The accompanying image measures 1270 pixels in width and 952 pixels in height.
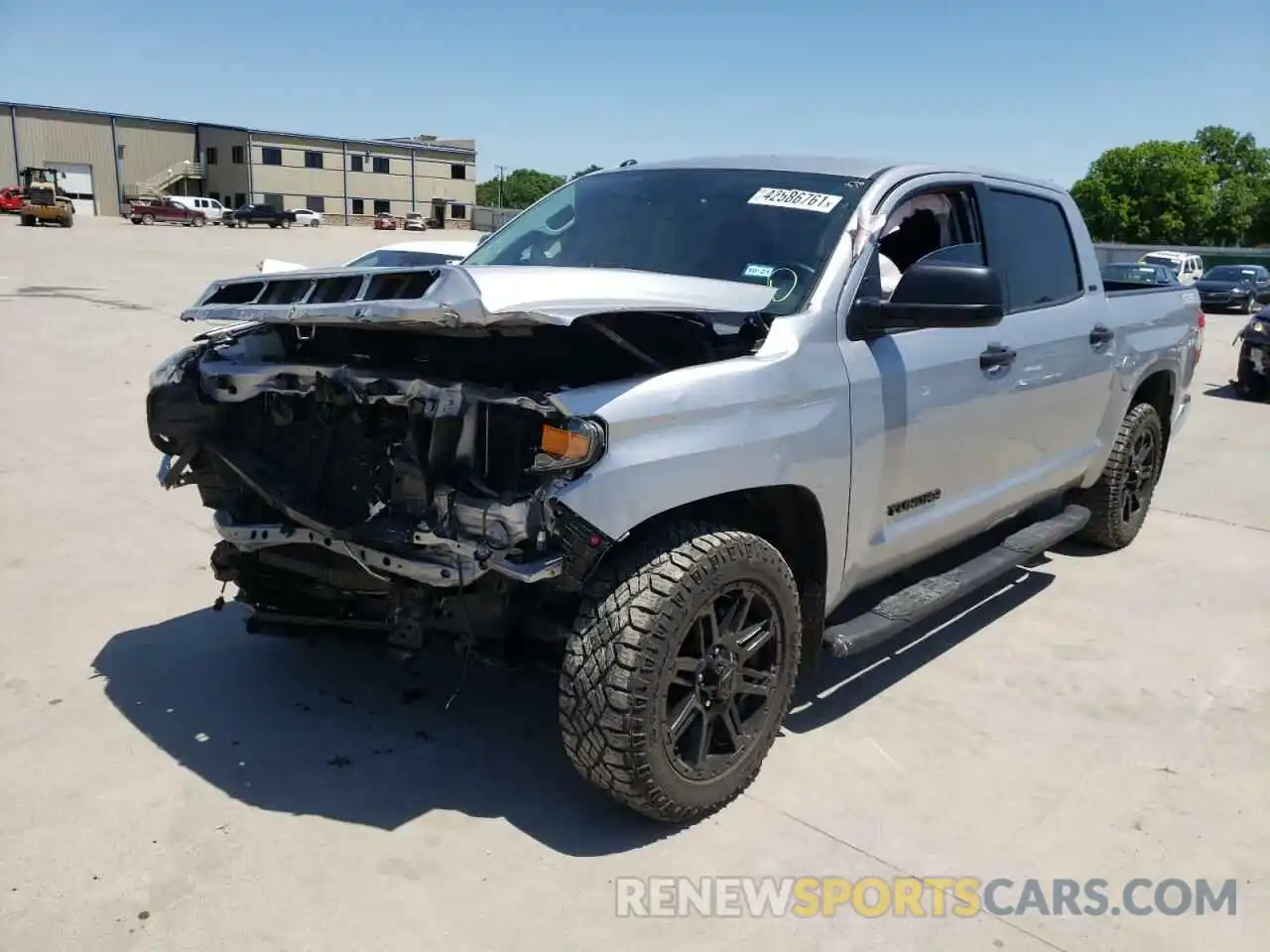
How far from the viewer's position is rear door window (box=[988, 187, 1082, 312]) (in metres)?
4.53

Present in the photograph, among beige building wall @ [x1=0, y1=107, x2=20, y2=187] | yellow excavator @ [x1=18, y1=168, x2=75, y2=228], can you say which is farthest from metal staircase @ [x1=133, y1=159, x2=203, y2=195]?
yellow excavator @ [x1=18, y1=168, x2=75, y2=228]

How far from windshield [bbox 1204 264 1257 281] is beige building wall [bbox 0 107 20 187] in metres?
69.3

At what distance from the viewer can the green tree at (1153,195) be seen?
80688 millimetres

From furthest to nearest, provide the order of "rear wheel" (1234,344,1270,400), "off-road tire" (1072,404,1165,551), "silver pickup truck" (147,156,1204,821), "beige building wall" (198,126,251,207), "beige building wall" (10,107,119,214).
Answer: "beige building wall" (198,126,251,207), "beige building wall" (10,107,119,214), "rear wheel" (1234,344,1270,400), "off-road tire" (1072,404,1165,551), "silver pickup truck" (147,156,1204,821)

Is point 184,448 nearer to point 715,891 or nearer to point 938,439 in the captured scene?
point 715,891

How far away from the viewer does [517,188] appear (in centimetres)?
13262

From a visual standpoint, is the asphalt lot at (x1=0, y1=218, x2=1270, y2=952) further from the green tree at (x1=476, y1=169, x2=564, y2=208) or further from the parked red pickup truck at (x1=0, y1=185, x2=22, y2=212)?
the green tree at (x1=476, y1=169, x2=564, y2=208)

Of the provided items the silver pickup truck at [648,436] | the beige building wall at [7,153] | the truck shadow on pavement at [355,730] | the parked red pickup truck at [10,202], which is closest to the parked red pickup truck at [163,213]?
the parked red pickup truck at [10,202]

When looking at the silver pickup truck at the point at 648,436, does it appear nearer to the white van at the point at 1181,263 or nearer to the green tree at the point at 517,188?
the white van at the point at 1181,263

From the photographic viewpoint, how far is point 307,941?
2594 mm

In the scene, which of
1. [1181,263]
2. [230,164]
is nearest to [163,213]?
[230,164]

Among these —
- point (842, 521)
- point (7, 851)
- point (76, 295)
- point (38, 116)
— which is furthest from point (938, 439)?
point (38, 116)

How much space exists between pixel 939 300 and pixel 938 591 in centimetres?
123

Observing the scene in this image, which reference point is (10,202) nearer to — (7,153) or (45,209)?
(45,209)
